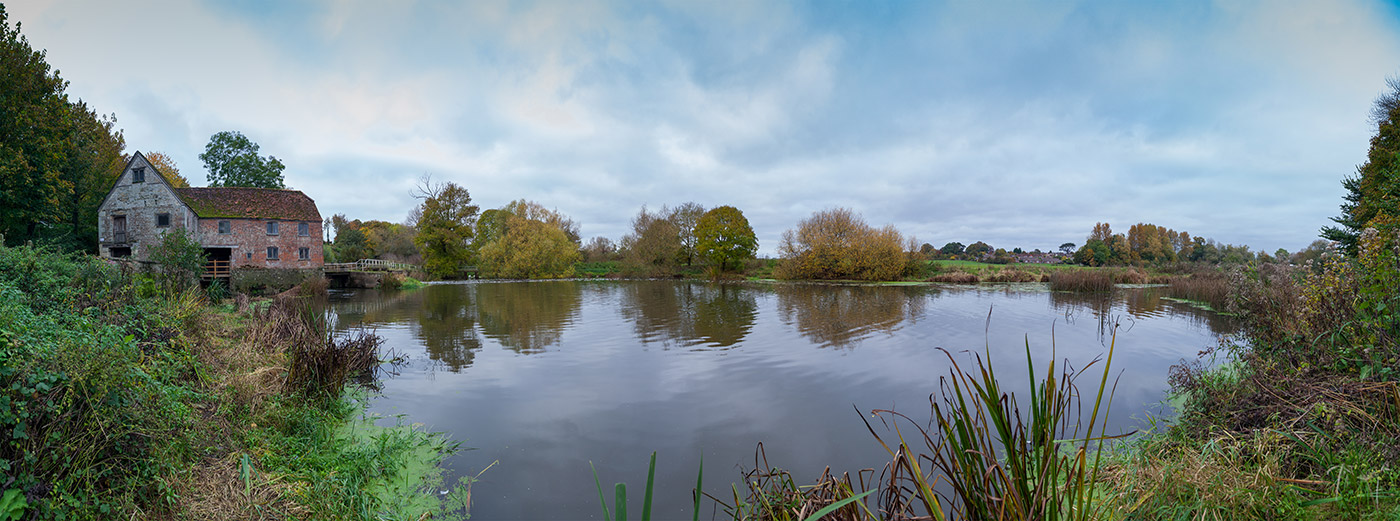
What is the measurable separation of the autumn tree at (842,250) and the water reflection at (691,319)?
14.6 m

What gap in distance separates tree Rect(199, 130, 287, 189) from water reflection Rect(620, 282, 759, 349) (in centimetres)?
3702

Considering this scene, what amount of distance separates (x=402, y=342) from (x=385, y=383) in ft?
13.4

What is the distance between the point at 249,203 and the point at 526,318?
1080 inches

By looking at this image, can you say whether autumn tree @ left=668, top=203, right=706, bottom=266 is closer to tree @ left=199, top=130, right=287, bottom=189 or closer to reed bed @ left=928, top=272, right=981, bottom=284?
reed bed @ left=928, top=272, right=981, bottom=284

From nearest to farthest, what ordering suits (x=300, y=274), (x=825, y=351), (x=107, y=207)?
1. (x=825, y=351)
2. (x=107, y=207)
3. (x=300, y=274)

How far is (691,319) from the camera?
16312 mm

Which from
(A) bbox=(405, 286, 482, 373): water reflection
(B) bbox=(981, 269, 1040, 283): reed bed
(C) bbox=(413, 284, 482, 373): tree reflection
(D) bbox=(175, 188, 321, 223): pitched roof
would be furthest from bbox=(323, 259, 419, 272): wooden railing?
(B) bbox=(981, 269, 1040, 283): reed bed

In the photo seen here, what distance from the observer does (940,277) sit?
34688mm

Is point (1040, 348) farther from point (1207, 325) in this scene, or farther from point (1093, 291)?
point (1093, 291)

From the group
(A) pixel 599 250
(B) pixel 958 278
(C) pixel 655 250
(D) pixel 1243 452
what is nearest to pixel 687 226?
(C) pixel 655 250

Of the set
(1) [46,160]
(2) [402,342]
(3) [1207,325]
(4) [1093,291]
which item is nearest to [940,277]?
(4) [1093,291]

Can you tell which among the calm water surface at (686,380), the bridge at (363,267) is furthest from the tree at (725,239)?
the calm water surface at (686,380)

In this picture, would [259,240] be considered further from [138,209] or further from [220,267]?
[138,209]

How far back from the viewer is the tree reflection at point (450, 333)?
10219 mm
